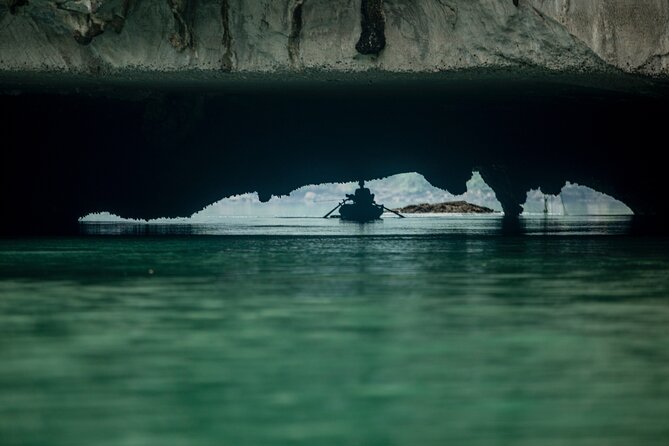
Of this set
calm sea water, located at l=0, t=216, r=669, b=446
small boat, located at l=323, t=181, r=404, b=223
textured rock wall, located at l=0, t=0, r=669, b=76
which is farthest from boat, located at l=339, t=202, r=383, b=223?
calm sea water, located at l=0, t=216, r=669, b=446

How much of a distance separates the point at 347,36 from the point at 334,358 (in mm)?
9172

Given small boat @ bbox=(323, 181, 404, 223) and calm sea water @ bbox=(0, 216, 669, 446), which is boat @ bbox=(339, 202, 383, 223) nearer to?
small boat @ bbox=(323, 181, 404, 223)

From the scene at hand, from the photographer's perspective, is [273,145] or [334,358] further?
[273,145]

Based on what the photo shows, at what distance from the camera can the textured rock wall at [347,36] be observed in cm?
1222

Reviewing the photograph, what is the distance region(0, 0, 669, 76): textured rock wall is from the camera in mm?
12219

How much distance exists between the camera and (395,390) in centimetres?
299

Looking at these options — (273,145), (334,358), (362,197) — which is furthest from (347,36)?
(362,197)

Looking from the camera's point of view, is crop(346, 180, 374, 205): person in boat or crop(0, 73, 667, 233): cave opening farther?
crop(346, 180, 374, 205): person in boat

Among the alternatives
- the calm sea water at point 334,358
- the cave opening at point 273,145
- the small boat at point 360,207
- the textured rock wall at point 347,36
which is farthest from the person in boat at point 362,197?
the calm sea water at point 334,358

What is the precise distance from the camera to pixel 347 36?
12.3 m

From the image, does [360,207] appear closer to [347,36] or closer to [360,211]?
[360,211]

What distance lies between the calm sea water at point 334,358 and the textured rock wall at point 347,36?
221 inches

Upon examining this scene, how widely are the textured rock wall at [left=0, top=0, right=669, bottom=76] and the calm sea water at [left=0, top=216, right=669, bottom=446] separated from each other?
18.4ft

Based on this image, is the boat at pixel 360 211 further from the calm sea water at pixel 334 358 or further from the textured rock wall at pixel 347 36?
the calm sea water at pixel 334 358
